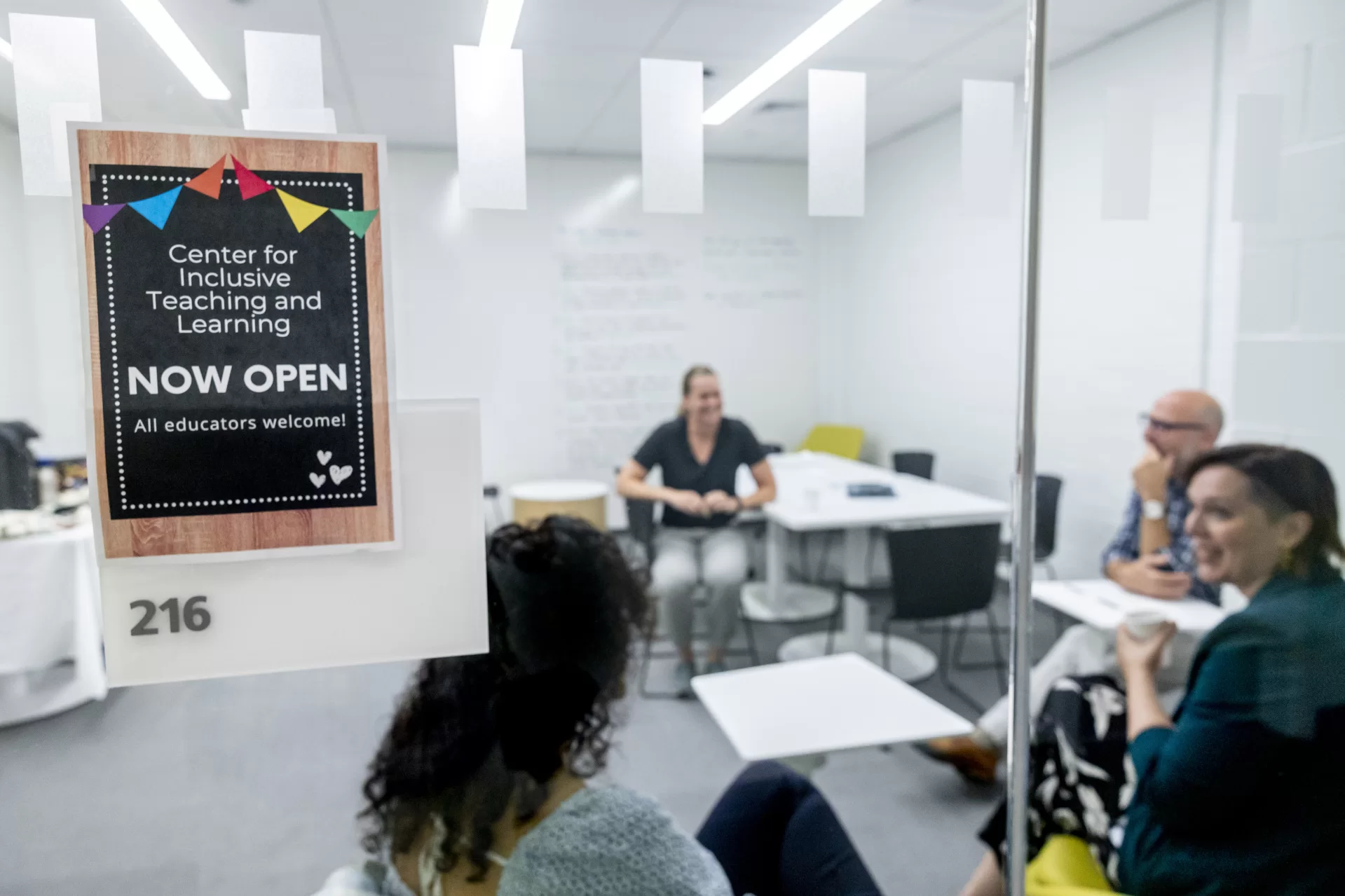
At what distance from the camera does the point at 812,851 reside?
876 mm

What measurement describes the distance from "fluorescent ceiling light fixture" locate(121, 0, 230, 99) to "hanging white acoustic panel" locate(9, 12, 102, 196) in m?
0.04

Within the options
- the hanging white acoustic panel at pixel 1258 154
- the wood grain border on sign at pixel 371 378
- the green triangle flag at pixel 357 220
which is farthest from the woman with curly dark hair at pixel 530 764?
the hanging white acoustic panel at pixel 1258 154

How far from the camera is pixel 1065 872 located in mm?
932

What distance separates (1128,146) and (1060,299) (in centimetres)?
15

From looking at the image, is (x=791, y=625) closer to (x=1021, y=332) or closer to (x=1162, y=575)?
(x=1162, y=575)

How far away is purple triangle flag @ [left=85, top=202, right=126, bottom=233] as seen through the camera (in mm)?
498

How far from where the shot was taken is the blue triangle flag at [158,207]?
502mm

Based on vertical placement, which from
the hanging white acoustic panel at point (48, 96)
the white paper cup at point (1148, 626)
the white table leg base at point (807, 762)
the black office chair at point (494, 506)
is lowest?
the white table leg base at point (807, 762)

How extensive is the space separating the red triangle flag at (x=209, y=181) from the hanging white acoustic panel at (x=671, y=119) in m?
0.30

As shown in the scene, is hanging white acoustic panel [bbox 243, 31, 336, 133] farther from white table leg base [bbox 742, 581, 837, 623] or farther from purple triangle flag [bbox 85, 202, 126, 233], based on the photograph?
white table leg base [bbox 742, 581, 837, 623]

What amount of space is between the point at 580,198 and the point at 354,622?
1.21 ft

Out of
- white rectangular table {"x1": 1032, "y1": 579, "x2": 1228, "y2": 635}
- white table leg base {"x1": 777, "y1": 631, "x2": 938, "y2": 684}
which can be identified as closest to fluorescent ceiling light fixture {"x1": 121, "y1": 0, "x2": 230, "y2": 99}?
white rectangular table {"x1": 1032, "y1": 579, "x2": 1228, "y2": 635}

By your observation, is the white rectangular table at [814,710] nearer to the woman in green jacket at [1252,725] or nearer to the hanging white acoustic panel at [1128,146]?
the woman in green jacket at [1252,725]

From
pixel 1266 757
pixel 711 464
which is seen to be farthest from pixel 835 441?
pixel 1266 757
